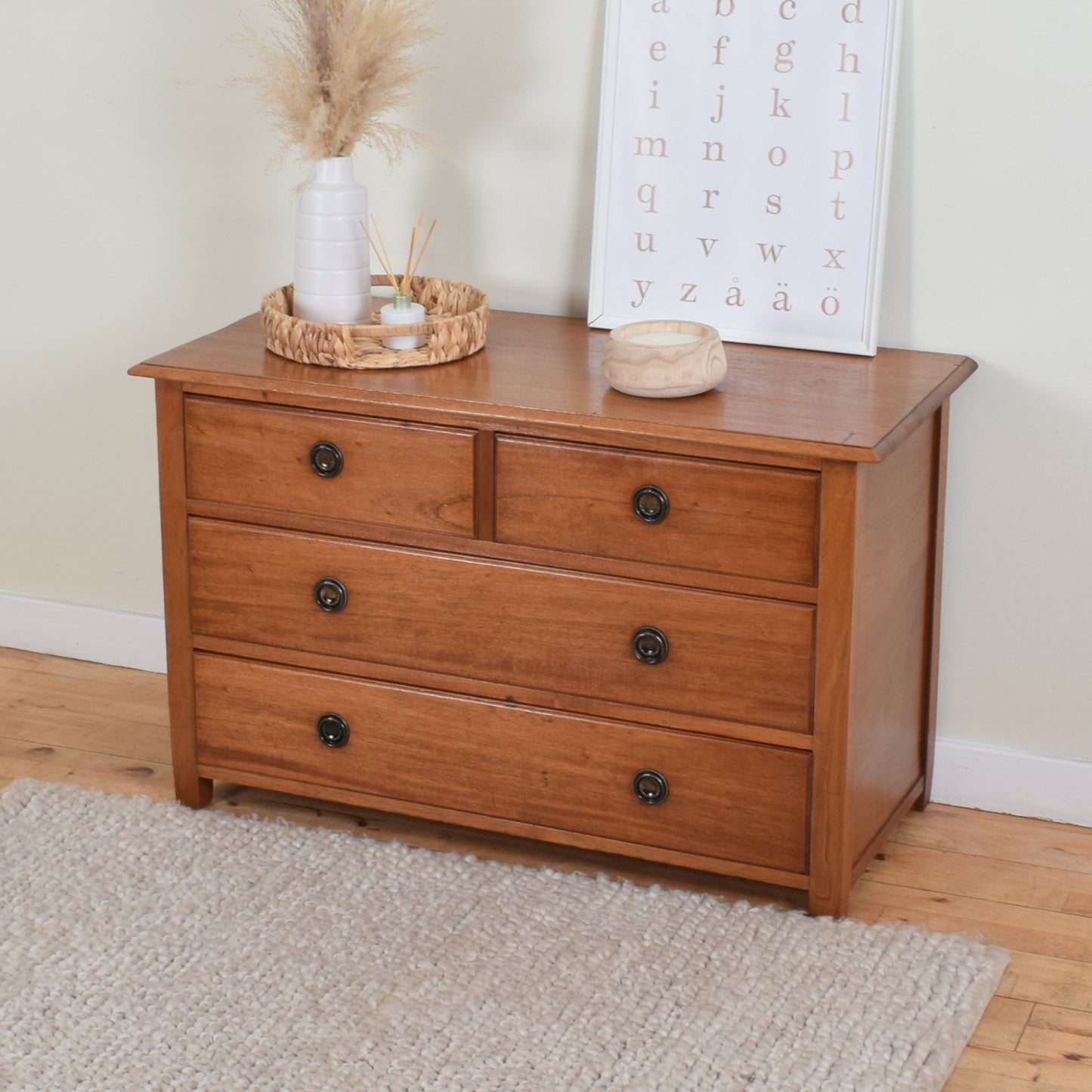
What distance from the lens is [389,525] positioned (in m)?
2.04

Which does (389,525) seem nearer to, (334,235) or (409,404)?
(409,404)

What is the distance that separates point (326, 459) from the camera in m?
2.04

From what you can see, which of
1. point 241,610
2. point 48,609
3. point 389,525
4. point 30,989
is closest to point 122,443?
point 48,609

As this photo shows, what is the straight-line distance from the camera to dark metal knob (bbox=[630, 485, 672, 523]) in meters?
1.89

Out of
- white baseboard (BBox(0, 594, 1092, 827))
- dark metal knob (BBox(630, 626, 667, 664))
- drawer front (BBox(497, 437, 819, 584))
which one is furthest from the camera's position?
white baseboard (BBox(0, 594, 1092, 827))

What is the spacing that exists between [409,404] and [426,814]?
1.89 ft

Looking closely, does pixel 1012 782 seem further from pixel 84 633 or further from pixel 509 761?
pixel 84 633

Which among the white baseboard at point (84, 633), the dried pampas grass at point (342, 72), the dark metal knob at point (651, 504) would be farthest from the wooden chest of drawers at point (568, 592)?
the white baseboard at point (84, 633)

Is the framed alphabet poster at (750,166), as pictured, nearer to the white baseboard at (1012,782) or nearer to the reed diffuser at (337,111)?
the reed diffuser at (337,111)

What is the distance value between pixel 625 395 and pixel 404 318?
0.34 m

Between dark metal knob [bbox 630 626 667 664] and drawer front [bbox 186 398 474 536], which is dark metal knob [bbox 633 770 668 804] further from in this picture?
drawer front [bbox 186 398 474 536]

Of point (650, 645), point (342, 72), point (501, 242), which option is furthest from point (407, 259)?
point (650, 645)

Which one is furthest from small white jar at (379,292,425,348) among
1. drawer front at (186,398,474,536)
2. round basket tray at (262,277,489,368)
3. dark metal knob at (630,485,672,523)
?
dark metal knob at (630,485,672,523)

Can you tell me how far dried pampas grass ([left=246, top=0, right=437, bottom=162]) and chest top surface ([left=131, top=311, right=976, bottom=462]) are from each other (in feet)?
1.00
